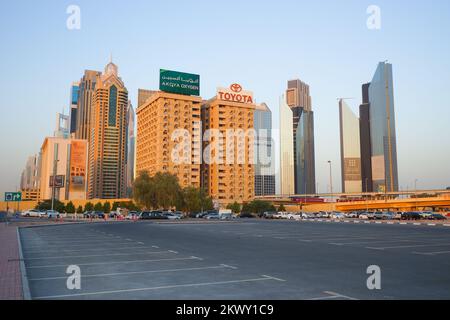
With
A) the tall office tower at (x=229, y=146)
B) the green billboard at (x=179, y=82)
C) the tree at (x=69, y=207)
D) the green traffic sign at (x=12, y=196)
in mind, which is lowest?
the tree at (x=69, y=207)

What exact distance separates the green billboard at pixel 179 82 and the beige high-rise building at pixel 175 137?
5.08 metres

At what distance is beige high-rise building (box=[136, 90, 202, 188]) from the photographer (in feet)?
489

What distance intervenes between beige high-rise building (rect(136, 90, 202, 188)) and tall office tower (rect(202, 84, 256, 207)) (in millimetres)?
7470

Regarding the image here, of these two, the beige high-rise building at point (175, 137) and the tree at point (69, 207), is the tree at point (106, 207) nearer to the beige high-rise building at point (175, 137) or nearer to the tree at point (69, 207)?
the tree at point (69, 207)

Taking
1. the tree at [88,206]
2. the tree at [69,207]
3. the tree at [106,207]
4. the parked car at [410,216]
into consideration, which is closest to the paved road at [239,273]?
the parked car at [410,216]

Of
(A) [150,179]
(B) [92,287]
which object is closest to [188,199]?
(A) [150,179]

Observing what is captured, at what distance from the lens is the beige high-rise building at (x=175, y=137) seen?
489 feet

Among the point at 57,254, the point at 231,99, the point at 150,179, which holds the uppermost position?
the point at 231,99

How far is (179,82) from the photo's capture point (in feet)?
481

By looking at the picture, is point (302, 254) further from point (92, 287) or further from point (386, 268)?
point (92, 287)

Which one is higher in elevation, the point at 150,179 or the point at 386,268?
the point at 150,179

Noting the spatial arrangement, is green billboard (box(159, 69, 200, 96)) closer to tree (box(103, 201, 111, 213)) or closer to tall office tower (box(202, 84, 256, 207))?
tall office tower (box(202, 84, 256, 207))
